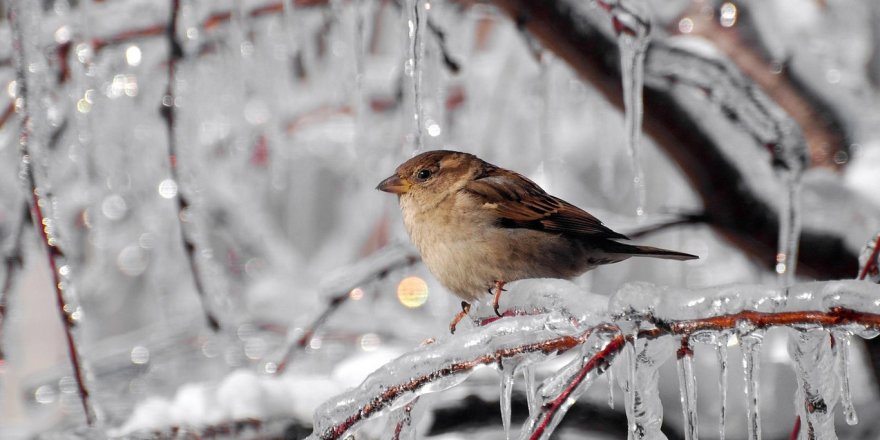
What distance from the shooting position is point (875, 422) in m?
2.88

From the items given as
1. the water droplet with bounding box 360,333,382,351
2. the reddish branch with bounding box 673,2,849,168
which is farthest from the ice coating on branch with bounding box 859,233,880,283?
the water droplet with bounding box 360,333,382,351

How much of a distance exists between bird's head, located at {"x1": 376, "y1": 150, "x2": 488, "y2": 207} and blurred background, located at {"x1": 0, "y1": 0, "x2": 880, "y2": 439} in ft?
0.40

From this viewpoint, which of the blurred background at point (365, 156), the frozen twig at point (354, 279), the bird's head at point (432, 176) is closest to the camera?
the blurred background at point (365, 156)

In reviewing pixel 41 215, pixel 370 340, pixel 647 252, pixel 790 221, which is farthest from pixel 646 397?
pixel 370 340

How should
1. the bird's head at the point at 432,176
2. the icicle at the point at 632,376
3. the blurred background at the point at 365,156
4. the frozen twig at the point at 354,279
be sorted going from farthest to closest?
1. the frozen twig at the point at 354,279
2. the bird's head at the point at 432,176
3. the blurred background at the point at 365,156
4. the icicle at the point at 632,376

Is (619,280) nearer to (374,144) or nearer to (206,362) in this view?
(374,144)

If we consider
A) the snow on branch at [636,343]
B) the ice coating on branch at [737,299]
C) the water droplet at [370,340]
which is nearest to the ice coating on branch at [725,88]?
the snow on branch at [636,343]

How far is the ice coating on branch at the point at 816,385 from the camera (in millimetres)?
Answer: 1303

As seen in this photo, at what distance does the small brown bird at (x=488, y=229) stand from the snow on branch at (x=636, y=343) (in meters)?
0.88

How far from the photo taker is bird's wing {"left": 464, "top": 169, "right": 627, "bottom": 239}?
2.57 m

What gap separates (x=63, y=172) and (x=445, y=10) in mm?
2317

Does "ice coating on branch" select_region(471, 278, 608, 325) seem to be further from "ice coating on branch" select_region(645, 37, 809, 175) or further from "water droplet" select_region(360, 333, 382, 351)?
"water droplet" select_region(360, 333, 382, 351)

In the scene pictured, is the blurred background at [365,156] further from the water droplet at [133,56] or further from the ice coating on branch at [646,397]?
the ice coating on branch at [646,397]

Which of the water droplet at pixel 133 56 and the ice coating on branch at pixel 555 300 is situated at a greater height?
the water droplet at pixel 133 56
